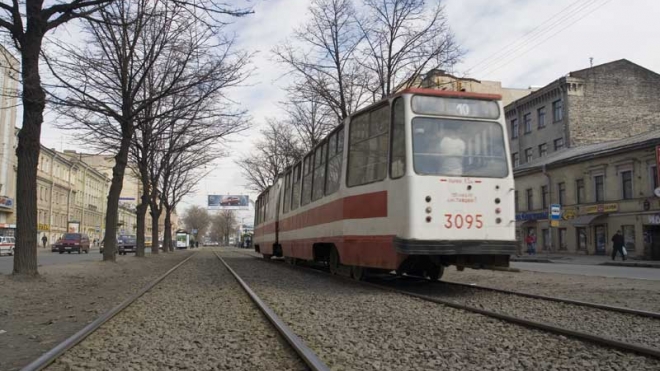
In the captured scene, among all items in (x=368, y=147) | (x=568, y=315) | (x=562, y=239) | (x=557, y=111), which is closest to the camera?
(x=568, y=315)

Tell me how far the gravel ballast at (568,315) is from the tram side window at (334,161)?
117 inches

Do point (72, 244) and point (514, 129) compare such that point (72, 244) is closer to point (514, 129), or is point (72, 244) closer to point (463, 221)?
point (514, 129)

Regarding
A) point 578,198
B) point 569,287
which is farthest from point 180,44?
point 578,198

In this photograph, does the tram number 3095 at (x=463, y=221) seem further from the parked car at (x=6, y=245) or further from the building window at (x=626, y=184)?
the parked car at (x=6, y=245)

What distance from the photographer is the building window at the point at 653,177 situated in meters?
28.1

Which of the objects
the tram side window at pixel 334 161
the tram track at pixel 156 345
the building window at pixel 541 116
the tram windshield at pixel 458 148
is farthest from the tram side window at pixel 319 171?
the building window at pixel 541 116

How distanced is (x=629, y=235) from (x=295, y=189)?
2242 cm

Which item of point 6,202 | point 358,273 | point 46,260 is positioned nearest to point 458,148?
point 358,273

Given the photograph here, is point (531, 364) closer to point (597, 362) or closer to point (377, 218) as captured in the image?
point (597, 362)

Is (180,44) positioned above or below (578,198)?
above

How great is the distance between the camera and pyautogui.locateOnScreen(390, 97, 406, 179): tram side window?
920cm

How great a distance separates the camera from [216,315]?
7.47 meters

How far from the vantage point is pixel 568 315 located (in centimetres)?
706

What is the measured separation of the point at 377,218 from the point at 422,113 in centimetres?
202
